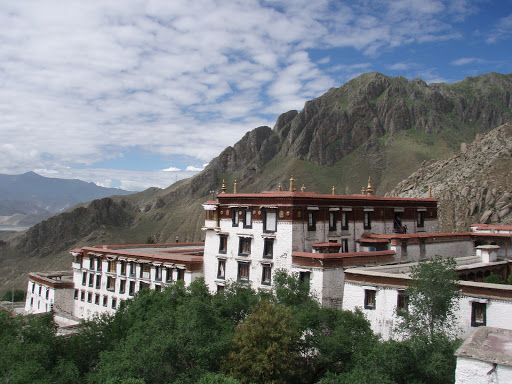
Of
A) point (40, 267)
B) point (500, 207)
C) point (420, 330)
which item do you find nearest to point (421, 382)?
point (420, 330)

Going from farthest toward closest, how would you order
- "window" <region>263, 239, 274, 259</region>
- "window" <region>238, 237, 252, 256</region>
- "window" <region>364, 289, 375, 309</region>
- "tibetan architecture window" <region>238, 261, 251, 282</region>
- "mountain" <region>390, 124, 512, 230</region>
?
1. "mountain" <region>390, 124, 512, 230</region>
2. "window" <region>238, 237, 252, 256</region>
3. "tibetan architecture window" <region>238, 261, 251, 282</region>
4. "window" <region>263, 239, 274, 259</region>
5. "window" <region>364, 289, 375, 309</region>

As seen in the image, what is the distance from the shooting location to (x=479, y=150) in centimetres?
10556

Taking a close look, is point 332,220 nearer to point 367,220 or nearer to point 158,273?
point 367,220

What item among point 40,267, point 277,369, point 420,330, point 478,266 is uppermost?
point 478,266

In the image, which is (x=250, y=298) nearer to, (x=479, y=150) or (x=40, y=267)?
(x=479, y=150)

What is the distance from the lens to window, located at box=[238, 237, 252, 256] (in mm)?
40844

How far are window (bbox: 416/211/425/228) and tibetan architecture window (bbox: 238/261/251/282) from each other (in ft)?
61.5

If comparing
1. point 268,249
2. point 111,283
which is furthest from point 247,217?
point 111,283

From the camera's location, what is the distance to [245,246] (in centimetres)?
4125

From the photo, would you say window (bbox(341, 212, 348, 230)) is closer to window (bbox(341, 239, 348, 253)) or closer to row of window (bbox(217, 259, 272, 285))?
window (bbox(341, 239, 348, 253))

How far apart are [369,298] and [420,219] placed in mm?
19439

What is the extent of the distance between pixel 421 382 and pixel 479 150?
94714 mm

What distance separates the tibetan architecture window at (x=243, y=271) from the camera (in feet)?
134

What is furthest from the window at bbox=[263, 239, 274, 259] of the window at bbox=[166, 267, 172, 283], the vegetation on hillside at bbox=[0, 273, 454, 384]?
the window at bbox=[166, 267, 172, 283]
